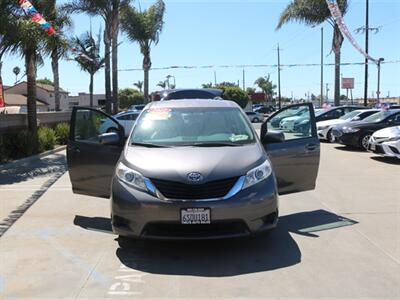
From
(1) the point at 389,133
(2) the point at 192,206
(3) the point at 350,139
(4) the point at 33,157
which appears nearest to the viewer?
(2) the point at 192,206

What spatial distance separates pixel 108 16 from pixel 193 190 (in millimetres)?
28155

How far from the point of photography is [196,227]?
16.8 ft

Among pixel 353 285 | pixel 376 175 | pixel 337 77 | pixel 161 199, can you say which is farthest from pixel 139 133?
pixel 337 77

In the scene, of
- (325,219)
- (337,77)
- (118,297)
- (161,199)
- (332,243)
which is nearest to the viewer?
(118,297)

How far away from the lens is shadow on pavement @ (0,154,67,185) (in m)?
11.3

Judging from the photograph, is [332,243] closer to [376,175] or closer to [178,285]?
[178,285]

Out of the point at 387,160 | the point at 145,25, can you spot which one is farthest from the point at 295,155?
the point at 145,25

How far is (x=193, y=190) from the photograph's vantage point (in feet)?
16.6

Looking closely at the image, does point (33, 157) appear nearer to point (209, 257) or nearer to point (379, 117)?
point (209, 257)

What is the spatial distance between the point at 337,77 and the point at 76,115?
1076 inches

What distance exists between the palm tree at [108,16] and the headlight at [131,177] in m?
27.1

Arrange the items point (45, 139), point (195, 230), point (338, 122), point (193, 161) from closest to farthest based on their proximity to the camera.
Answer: point (195, 230)
point (193, 161)
point (45, 139)
point (338, 122)

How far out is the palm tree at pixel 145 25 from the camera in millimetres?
39575

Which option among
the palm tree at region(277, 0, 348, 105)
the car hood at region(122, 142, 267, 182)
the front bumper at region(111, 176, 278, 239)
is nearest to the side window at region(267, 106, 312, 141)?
the car hood at region(122, 142, 267, 182)
